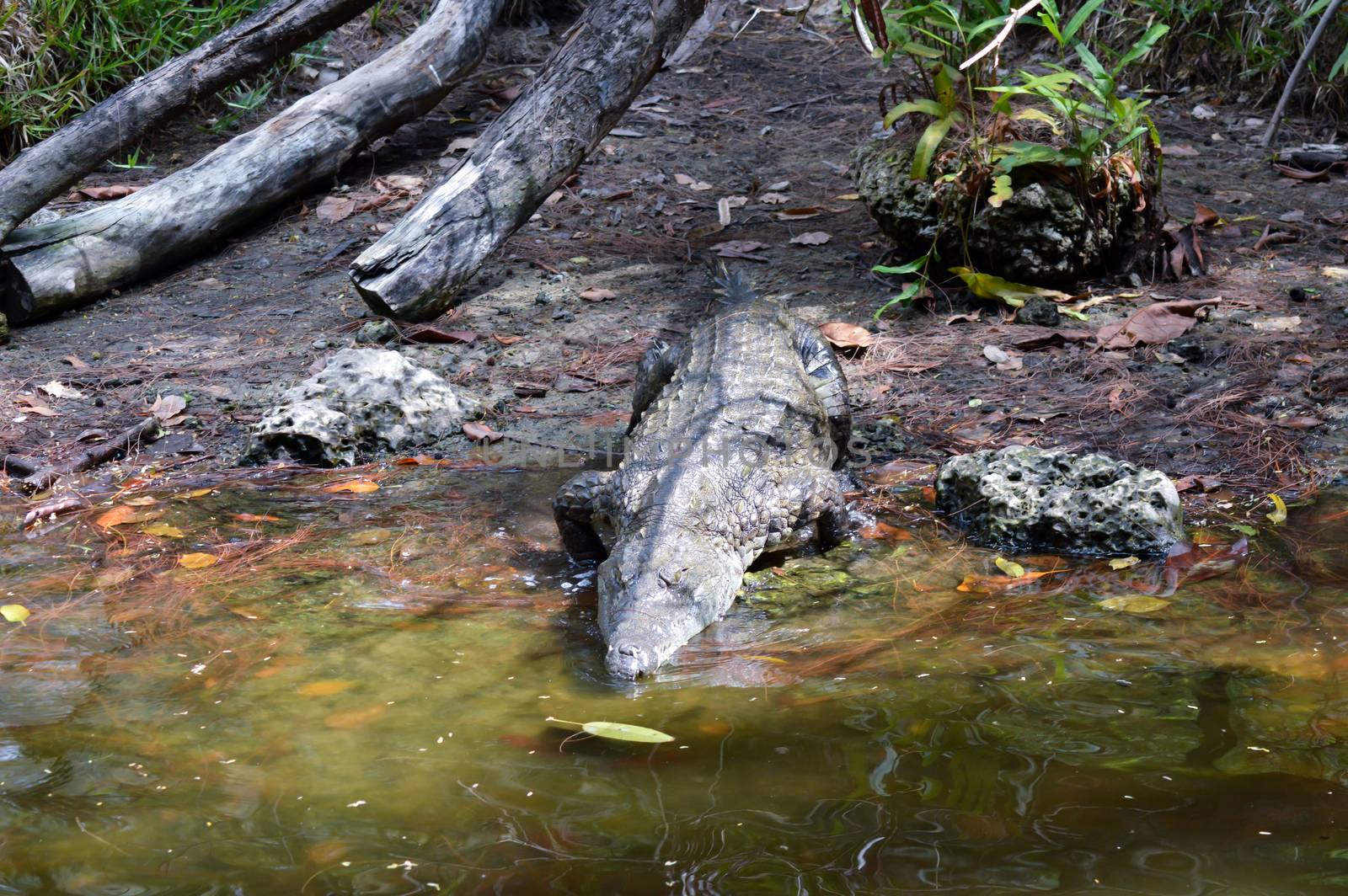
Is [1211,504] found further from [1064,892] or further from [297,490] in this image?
[297,490]

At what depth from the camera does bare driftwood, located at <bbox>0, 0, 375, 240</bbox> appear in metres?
5.90

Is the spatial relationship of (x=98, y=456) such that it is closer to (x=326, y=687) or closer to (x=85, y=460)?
(x=85, y=460)

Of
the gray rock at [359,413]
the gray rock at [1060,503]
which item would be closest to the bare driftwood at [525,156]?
the gray rock at [359,413]

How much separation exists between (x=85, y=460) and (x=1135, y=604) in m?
3.88

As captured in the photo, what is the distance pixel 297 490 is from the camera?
165 inches

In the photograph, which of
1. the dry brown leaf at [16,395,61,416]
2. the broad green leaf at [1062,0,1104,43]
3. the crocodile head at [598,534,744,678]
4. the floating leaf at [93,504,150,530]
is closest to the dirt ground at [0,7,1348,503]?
the dry brown leaf at [16,395,61,416]

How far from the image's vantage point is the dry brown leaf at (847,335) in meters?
5.29

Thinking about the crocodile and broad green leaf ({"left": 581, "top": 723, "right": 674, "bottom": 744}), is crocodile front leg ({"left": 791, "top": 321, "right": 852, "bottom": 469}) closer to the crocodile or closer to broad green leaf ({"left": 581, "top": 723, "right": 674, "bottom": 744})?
the crocodile

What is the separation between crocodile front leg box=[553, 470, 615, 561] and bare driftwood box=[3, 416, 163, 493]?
206cm

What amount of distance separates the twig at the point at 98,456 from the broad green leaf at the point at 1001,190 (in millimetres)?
3834

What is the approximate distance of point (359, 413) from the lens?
458cm

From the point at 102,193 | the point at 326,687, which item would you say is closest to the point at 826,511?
the point at 326,687

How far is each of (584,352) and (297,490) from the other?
1734 mm

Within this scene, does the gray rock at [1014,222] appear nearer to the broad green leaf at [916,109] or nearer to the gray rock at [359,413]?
the broad green leaf at [916,109]
